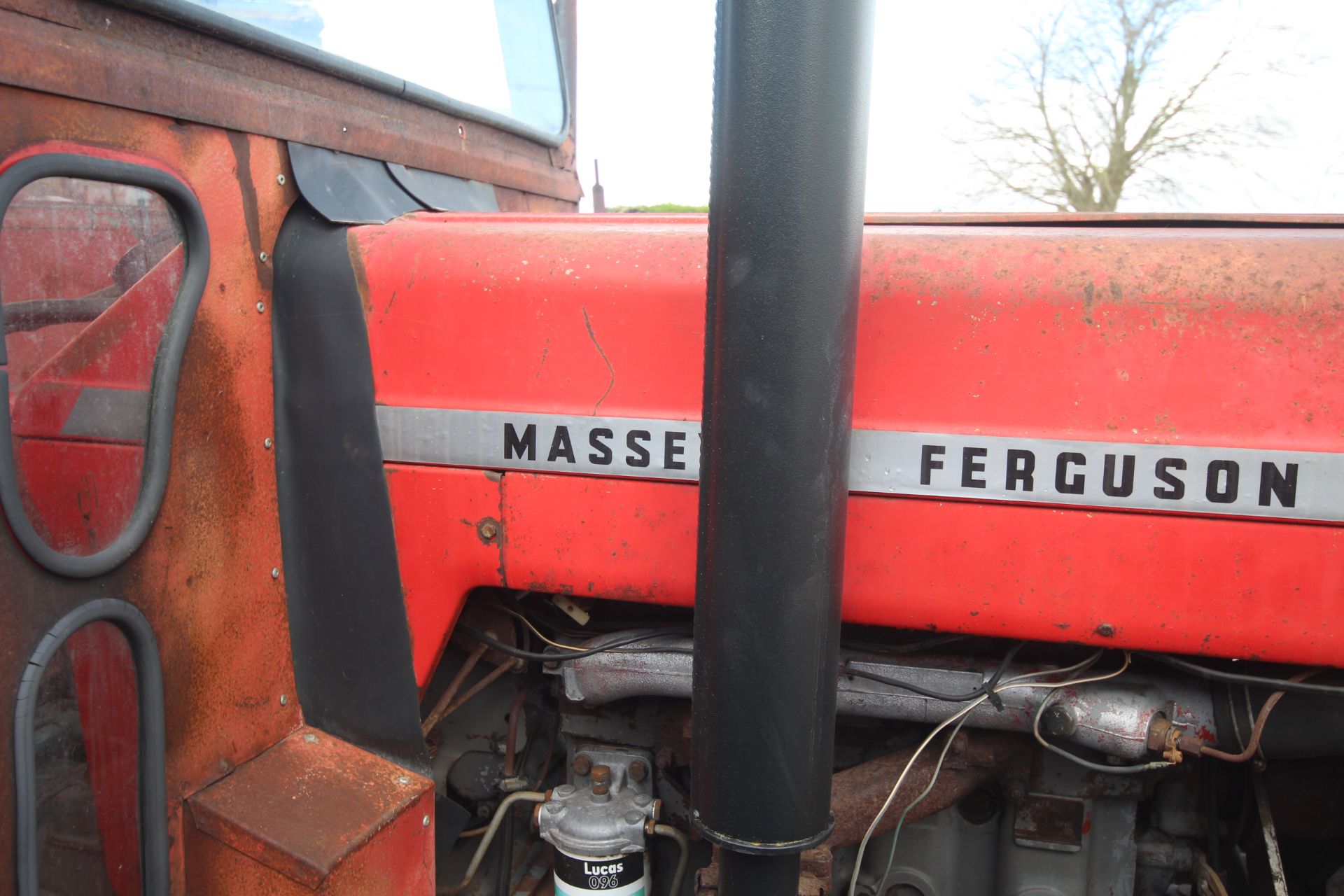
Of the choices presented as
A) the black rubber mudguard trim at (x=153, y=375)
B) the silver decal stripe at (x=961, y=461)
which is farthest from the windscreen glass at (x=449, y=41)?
the silver decal stripe at (x=961, y=461)

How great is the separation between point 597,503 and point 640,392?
158 mm

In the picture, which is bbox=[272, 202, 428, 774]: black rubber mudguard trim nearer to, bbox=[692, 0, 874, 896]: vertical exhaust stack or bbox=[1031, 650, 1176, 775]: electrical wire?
bbox=[692, 0, 874, 896]: vertical exhaust stack

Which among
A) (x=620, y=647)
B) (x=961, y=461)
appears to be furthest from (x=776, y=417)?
(x=620, y=647)

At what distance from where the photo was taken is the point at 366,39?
167cm

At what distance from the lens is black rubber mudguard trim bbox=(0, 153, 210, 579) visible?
1066 mm

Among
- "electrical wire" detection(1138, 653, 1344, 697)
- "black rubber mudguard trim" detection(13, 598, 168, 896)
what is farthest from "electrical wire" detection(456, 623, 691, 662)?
"electrical wire" detection(1138, 653, 1344, 697)

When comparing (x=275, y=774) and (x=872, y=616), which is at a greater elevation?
(x=872, y=616)

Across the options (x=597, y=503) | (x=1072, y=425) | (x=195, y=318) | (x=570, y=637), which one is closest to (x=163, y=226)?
(x=195, y=318)

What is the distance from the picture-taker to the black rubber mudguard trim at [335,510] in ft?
4.54

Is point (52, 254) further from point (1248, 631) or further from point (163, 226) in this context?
point (1248, 631)

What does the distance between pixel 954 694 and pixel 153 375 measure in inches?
42.6

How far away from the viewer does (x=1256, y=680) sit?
48.6 inches

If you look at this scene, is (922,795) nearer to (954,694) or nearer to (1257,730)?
(954,694)

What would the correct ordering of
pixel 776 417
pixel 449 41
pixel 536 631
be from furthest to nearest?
pixel 449 41, pixel 536 631, pixel 776 417
